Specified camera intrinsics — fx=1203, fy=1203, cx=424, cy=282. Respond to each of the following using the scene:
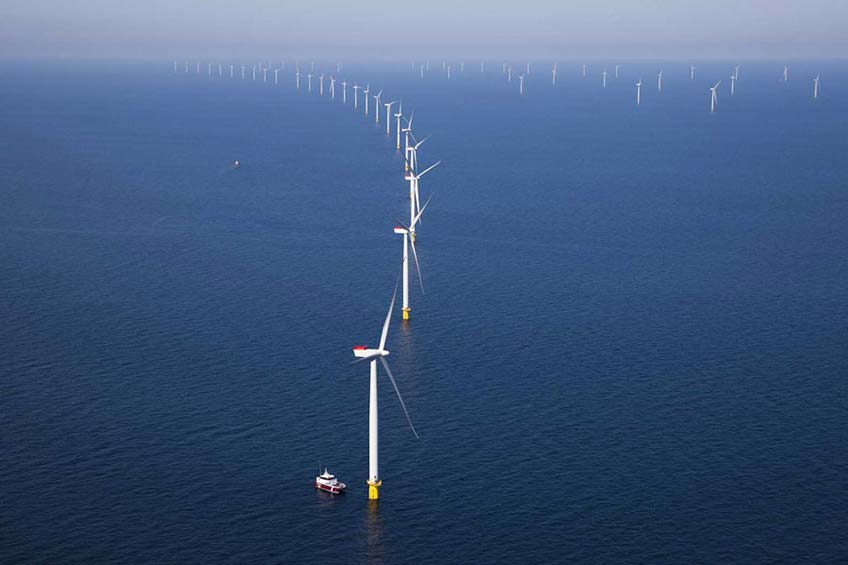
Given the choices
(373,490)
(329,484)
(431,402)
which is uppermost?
(431,402)

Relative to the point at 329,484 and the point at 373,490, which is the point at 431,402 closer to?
the point at 373,490

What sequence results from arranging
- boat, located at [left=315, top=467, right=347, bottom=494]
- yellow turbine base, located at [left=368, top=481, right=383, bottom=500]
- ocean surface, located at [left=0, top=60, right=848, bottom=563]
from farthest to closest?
boat, located at [left=315, top=467, right=347, bottom=494], yellow turbine base, located at [left=368, top=481, right=383, bottom=500], ocean surface, located at [left=0, top=60, right=848, bottom=563]

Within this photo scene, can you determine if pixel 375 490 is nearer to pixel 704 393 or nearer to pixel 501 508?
pixel 501 508

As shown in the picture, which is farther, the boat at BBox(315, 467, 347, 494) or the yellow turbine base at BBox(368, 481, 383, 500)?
the boat at BBox(315, 467, 347, 494)

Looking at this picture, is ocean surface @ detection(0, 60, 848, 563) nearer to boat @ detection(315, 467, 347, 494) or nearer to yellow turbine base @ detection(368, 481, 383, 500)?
boat @ detection(315, 467, 347, 494)

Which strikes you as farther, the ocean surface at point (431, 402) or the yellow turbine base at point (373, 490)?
the yellow turbine base at point (373, 490)

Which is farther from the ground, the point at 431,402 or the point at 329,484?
the point at 431,402

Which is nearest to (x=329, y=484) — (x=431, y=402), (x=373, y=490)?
(x=373, y=490)

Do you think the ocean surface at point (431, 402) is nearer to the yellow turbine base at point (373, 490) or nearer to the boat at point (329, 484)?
the boat at point (329, 484)
